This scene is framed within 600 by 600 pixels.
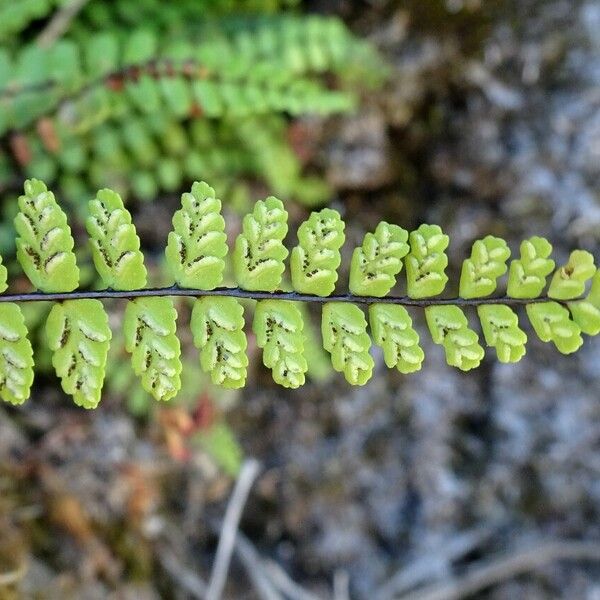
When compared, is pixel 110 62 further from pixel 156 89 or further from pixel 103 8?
pixel 103 8

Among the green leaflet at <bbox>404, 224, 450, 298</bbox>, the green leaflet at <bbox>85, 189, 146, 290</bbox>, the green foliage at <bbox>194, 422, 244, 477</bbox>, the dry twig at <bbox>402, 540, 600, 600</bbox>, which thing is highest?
the green leaflet at <bbox>85, 189, 146, 290</bbox>

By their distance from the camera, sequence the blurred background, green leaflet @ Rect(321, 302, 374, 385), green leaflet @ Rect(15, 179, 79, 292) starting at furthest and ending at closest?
the blurred background < green leaflet @ Rect(321, 302, 374, 385) < green leaflet @ Rect(15, 179, 79, 292)

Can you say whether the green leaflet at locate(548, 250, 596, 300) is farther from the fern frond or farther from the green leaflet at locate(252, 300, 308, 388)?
the fern frond

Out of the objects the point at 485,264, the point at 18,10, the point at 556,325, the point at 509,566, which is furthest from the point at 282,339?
the point at 509,566

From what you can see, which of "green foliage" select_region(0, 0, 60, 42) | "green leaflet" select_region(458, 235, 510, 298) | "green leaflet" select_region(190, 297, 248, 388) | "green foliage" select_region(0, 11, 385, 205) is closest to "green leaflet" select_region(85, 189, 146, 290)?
"green leaflet" select_region(190, 297, 248, 388)

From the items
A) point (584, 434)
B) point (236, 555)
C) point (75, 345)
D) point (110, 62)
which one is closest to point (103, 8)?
point (110, 62)

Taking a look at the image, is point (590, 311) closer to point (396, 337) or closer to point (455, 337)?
point (455, 337)
